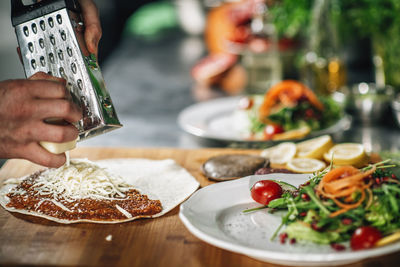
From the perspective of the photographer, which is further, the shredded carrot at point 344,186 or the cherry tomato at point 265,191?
the cherry tomato at point 265,191

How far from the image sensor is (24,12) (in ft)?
6.79

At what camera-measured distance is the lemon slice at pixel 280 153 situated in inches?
106

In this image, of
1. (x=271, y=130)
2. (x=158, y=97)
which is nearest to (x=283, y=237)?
(x=271, y=130)

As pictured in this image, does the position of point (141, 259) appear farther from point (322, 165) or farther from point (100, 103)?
point (322, 165)

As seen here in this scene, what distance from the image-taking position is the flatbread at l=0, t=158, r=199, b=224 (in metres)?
2.18

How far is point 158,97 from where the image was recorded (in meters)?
4.39

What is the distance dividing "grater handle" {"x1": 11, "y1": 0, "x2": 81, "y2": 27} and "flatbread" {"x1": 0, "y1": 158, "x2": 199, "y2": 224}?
80 centimetres

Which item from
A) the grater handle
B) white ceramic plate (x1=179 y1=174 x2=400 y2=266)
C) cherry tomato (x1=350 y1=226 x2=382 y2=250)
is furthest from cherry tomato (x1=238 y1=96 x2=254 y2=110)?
cherry tomato (x1=350 y1=226 x2=382 y2=250)

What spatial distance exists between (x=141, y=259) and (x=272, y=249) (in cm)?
48

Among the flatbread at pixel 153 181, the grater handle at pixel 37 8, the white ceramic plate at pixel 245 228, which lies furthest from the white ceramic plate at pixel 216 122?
the grater handle at pixel 37 8

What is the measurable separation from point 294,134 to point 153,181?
1063 mm

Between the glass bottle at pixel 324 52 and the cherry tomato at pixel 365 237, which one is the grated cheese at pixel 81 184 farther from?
the glass bottle at pixel 324 52

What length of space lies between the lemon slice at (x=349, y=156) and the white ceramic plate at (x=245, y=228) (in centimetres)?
39

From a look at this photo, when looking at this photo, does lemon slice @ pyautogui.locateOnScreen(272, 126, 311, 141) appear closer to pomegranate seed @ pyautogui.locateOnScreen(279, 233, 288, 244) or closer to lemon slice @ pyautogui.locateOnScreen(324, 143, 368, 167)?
lemon slice @ pyautogui.locateOnScreen(324, 143, 368, 167)
